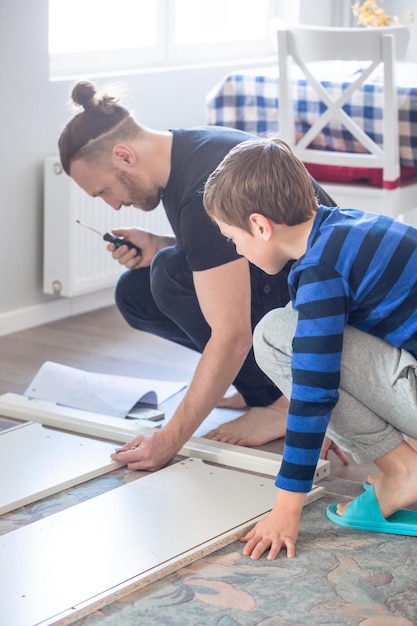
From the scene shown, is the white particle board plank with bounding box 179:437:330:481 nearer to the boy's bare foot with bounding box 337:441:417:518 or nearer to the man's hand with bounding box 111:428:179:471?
the man's hand with bounding box 111:428:179:471

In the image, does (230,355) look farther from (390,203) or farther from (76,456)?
(390,203)

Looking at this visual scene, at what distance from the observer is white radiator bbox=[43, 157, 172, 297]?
3.12m

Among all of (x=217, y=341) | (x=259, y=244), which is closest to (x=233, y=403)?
(x=217, y=341)

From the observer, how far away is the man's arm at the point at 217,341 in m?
1.88

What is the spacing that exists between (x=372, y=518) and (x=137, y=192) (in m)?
0.75

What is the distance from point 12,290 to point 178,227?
1259 mm

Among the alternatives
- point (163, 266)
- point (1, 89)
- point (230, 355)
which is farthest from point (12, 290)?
point (230, 355)

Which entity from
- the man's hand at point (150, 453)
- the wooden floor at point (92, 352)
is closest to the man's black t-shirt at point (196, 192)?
the man's hand at point (150, 453)

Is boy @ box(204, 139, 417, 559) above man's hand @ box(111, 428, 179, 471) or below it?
above

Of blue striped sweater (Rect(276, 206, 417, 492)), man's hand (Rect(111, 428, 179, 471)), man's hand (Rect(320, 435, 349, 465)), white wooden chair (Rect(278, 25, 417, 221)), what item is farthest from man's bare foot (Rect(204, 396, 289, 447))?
white wooden chair (Rect(278, 25, 417, 221))

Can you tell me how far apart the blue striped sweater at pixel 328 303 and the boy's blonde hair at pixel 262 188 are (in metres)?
0.06

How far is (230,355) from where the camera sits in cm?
189

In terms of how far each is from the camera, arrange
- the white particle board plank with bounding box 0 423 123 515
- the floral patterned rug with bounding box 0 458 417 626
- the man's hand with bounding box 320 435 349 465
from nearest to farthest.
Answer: the floral patterned rug with bounding box 0 458 417 626 → the white particle board plank with bounding box 0 423 123 515 → the man's hand with bounding box 320 435 349 465

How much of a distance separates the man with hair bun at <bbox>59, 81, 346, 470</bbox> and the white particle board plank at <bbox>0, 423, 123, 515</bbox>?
81mm
